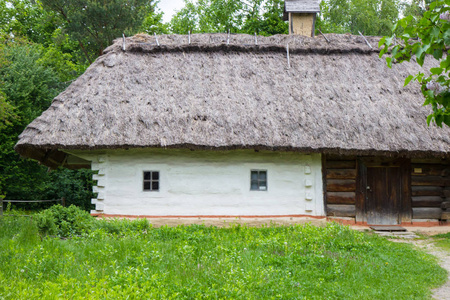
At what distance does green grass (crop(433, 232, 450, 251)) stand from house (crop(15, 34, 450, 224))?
4.51 ft

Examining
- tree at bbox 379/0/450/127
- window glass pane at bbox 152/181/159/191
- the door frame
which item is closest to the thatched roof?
the door frame

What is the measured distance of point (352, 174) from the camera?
12.1 metres

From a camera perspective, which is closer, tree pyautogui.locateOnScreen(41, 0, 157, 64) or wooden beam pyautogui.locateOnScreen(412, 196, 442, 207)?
wooden beam pyautogui.locateOnScreen(412, 196, 442, 207)

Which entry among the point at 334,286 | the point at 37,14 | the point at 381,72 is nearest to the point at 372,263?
the point at 334,286

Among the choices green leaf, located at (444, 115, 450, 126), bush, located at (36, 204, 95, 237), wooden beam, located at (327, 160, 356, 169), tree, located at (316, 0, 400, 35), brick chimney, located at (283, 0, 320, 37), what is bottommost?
bush, located at (36, 204, 95, 237)

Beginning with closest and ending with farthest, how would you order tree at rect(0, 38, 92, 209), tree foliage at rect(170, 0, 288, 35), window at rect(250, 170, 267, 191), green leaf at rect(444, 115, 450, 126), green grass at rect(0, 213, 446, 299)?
green leaf at rect(444, 115, 450, 126) → green grass at rect(0, 213, 446, 299) → window at rect(250, 170, 267, 191) → tree at rect(0, 38, 92, 209) → tree foliage at rect(170, 0, 288, 35)

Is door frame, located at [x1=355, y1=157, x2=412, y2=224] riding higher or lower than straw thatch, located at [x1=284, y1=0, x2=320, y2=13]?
lower

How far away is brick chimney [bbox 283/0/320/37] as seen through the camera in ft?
54.3

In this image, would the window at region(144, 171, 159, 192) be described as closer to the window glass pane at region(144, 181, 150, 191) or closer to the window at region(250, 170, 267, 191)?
the window glass pane at region(144, 181, 150, 191)

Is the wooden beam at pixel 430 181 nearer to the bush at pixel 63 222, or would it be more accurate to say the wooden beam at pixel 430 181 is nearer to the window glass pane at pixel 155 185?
the window glass pane at pixel 155 185

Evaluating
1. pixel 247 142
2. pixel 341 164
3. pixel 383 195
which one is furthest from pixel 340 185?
pixel 247 142

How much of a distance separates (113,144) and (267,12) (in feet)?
62.0

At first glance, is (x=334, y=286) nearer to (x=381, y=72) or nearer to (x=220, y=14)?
(x=381, y=72)

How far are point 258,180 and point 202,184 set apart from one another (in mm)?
1525
